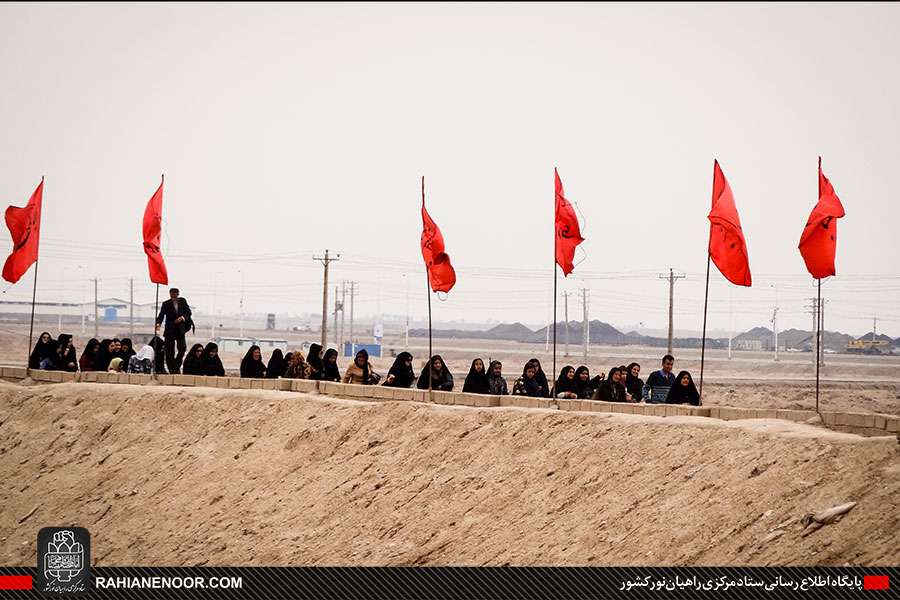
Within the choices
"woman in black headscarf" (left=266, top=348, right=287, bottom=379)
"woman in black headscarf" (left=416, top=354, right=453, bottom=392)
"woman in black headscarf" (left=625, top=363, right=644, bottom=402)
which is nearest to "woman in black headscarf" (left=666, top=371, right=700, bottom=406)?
"woman in black headscarf" (left=625, top=363, right=644, bottom=402)

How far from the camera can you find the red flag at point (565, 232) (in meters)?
18.4

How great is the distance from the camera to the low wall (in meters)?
14.1

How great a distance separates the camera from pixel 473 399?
17.6 m

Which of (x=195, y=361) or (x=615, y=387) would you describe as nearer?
(x=615, y=387)

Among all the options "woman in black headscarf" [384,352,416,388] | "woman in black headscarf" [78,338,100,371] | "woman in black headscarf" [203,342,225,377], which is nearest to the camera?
"woman in black headscarf" [384,352,416,388]

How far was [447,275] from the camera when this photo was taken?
1922 cm

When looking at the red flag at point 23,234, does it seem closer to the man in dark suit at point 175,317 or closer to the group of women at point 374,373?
the group of women at point 374,373

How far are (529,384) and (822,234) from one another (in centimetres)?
474

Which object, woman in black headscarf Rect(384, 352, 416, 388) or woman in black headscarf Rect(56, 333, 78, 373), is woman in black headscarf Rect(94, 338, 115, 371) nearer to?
woman in black headscarf Rect(56, 333, 78, 373)

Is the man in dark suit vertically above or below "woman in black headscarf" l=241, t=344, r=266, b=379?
above

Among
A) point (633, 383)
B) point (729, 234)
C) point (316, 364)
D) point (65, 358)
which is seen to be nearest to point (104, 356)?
point (65, 358)

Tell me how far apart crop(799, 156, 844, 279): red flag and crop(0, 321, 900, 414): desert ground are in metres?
21.7

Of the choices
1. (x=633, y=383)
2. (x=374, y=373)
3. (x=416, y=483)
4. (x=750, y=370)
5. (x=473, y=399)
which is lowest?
(x=750, y=370)

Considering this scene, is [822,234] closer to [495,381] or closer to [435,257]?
[495,381]
